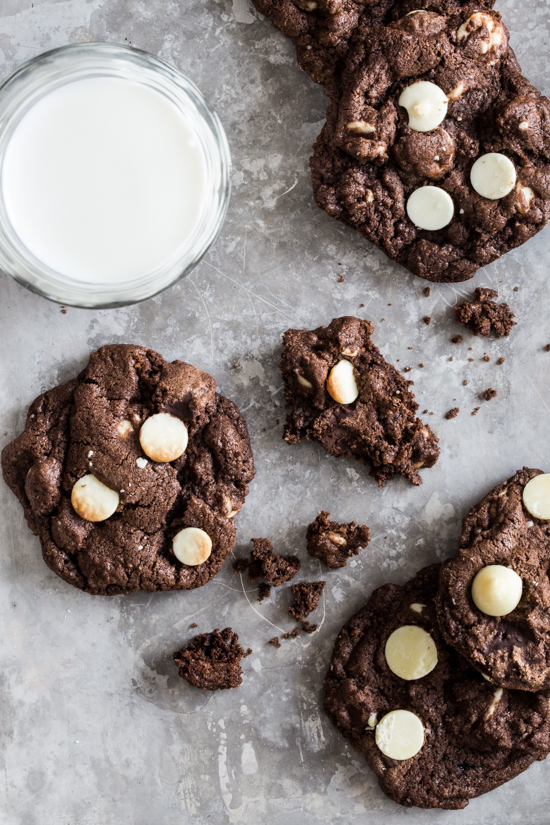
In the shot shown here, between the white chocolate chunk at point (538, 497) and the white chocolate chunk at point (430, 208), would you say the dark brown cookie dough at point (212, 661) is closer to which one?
the white chocolate chunk at point (538, 497)

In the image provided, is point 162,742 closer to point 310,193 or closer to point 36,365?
point 36,365

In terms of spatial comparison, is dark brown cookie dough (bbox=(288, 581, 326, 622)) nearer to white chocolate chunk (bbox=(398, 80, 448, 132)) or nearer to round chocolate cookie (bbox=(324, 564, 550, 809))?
round chocolate cookie (bbox=(324, 564, 550, 809))

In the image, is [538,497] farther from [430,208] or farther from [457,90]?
[457,90]

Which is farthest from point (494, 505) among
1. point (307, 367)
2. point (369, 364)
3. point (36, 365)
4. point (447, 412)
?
point (36, 365)

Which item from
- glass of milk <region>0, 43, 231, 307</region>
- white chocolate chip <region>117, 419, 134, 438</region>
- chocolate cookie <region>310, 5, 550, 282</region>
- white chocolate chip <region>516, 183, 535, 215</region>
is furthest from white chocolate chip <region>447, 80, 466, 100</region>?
white chocolate chip <region>117, 419, 134, 438</region>

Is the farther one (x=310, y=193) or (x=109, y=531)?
(x=310, y=193)

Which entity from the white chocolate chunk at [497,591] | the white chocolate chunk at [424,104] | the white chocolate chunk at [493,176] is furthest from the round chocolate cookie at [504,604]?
the white chocolate chunk at [424,104]

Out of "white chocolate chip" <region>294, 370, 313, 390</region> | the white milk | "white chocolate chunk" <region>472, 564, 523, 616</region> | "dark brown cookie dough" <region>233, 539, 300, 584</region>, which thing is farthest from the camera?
"dark brown cookie dough" <region>233, 539, 300, 584</region>
